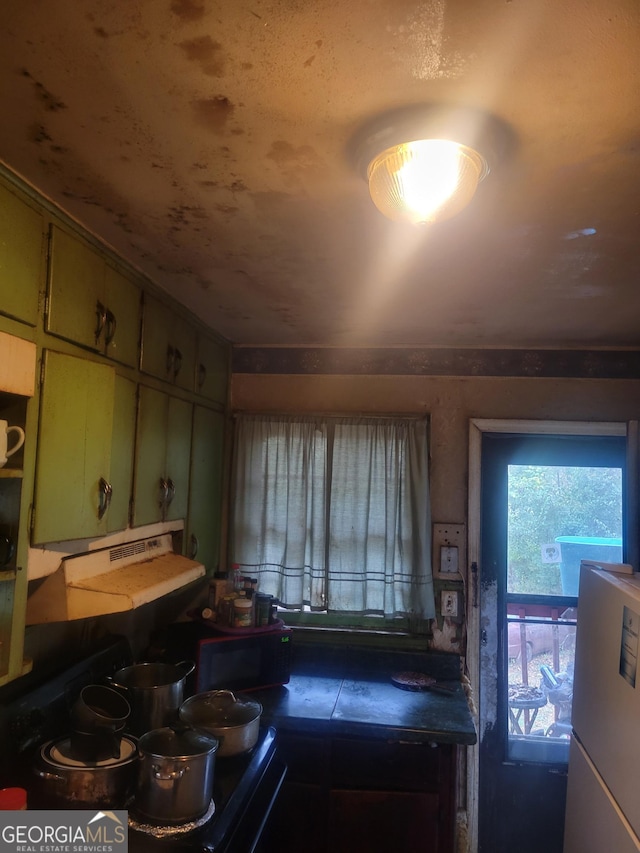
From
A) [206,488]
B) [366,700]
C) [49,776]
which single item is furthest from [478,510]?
[49,776]

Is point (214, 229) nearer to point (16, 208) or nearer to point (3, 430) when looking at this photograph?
point (16, 208)

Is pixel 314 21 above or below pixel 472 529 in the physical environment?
above

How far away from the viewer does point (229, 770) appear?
195 centimetres

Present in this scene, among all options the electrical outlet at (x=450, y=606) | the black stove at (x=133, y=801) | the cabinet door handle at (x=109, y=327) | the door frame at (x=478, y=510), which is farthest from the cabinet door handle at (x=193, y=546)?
the door frame at (x=478, y=510)

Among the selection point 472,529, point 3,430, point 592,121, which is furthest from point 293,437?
point 592,121

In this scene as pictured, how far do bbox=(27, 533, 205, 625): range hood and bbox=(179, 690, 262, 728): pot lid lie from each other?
1.43 ft

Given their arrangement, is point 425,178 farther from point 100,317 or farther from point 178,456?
point 178,456

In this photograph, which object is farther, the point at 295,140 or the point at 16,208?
the point at 16,208

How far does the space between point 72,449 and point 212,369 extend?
4.47 ft

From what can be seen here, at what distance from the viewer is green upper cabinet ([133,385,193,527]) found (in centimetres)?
220

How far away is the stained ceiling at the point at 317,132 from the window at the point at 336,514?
3.33ft

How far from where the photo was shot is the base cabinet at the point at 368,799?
7.80 feet

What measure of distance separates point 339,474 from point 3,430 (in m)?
1.90

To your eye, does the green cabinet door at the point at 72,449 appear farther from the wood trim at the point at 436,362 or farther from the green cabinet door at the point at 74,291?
the wood trim at the point at 436,362
